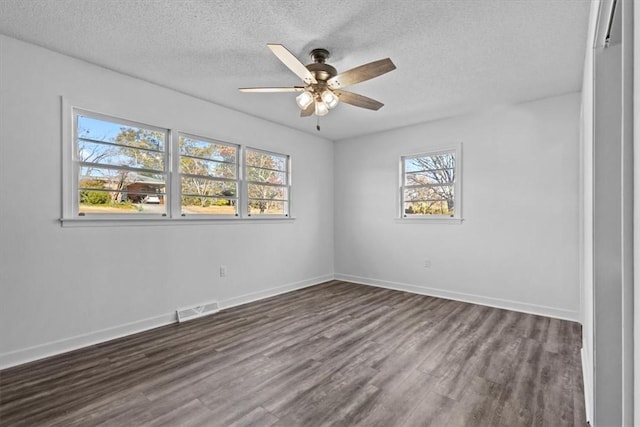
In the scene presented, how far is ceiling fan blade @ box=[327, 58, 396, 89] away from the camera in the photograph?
2294 mm

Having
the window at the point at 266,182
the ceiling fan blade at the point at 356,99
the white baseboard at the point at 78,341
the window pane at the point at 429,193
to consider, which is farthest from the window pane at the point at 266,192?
the ceiling fan blade at the point at 356,99

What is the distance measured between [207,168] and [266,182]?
968 mm

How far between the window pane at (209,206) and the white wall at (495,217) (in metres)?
2.34

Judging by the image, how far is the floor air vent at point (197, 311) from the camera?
3590 mm

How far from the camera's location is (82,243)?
291cm

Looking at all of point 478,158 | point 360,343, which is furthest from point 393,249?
point 360,343

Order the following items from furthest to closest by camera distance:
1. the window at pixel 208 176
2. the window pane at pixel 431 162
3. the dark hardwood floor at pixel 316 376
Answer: the window pane at pixel 431 162
the window at pixel 208 176
the dark hardwood floor at pixel 316 376

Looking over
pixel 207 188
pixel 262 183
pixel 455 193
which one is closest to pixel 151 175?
pixel 207 188

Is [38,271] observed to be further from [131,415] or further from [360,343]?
[360,343]

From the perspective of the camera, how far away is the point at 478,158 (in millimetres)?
4277

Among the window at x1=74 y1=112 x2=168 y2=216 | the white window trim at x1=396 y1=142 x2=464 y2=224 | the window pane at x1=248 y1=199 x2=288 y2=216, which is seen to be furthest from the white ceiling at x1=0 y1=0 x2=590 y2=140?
the window pane at x1=248 y1=199 x2=288 y2=216

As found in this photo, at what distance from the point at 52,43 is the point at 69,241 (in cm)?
169

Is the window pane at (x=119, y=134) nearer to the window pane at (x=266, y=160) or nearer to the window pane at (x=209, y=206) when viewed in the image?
the window pane at (x=209, y=206)

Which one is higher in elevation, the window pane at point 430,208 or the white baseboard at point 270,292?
the window pane at point 430,208
